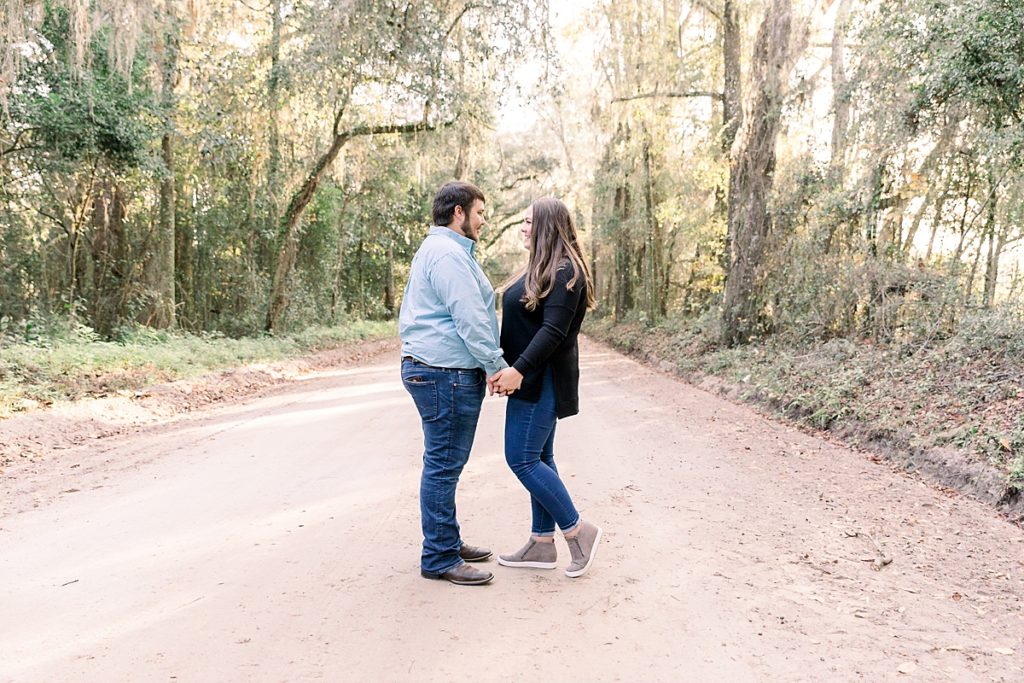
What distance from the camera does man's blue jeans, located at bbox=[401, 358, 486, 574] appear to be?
3.70m

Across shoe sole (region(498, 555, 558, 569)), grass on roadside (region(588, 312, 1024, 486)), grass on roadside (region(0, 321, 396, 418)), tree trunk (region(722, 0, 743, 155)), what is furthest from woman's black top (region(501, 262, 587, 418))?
tree trunk (region(722, 0, 743, 155))

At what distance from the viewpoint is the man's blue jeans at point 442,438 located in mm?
3701

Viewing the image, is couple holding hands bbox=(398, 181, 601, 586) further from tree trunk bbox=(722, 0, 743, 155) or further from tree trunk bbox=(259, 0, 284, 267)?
tree trunk bbox=(722, 0, 743, 155)

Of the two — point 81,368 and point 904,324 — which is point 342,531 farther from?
point 904,324

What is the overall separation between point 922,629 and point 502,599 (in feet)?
6.29

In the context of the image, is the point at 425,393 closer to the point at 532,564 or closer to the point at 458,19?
the point at 532,564

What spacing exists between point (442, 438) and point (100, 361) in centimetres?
858

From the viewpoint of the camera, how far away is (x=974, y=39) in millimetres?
8523

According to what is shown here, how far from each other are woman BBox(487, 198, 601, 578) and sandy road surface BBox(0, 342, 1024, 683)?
14.7 inches

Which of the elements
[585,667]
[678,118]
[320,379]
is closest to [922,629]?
[585,667]

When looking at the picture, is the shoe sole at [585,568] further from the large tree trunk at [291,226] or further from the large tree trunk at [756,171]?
the large tree trunk at [291,226]

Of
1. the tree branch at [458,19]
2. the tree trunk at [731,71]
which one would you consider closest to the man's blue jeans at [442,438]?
the tree branch at [458,19]

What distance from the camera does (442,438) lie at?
3748 mm

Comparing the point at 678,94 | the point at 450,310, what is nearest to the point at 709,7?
the point at 678,94
